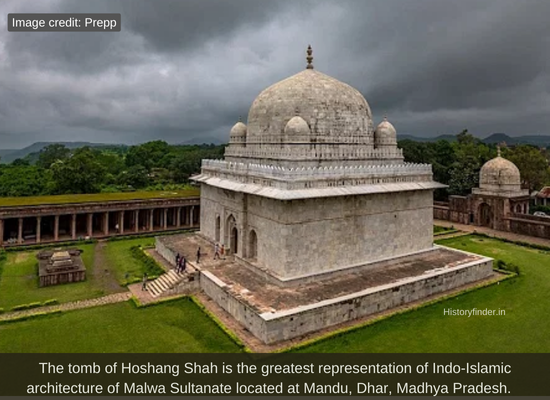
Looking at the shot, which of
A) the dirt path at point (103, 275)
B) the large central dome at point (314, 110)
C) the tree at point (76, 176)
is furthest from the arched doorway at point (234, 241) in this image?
the tree at point (76, 176)

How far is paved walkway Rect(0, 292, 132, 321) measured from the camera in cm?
1514

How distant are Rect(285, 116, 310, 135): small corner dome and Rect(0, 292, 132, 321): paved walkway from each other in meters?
10.1

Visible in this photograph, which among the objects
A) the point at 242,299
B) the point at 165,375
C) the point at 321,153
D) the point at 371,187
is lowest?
the point at 165,375

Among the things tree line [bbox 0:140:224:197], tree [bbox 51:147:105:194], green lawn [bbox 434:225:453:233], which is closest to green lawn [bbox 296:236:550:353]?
green lawn [bbox 434:225:453:233]

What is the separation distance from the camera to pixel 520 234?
30031 millimetres

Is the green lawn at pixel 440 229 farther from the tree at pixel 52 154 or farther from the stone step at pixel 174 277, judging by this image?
the tree at pixel 52 154

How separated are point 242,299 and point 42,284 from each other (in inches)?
393

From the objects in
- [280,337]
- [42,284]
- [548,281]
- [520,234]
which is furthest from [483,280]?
[42,284]

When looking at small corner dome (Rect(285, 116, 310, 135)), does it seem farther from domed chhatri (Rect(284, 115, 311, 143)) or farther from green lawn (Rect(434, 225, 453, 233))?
green lawn (Rect(434, 225, 453, 233))

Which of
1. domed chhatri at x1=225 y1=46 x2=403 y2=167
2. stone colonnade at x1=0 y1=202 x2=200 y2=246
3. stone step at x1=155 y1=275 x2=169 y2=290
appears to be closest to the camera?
stone step at x1=155 y1=275 x2=169 y2=290

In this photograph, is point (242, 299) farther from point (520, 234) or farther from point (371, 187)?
point (520, 234)

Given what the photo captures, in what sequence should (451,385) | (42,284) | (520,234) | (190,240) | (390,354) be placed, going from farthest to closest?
(520,234)
(190,240)
(42,284)
(390,354)
(451,385)

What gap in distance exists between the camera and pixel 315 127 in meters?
19.4

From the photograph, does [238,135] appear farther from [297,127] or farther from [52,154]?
[52,154]
